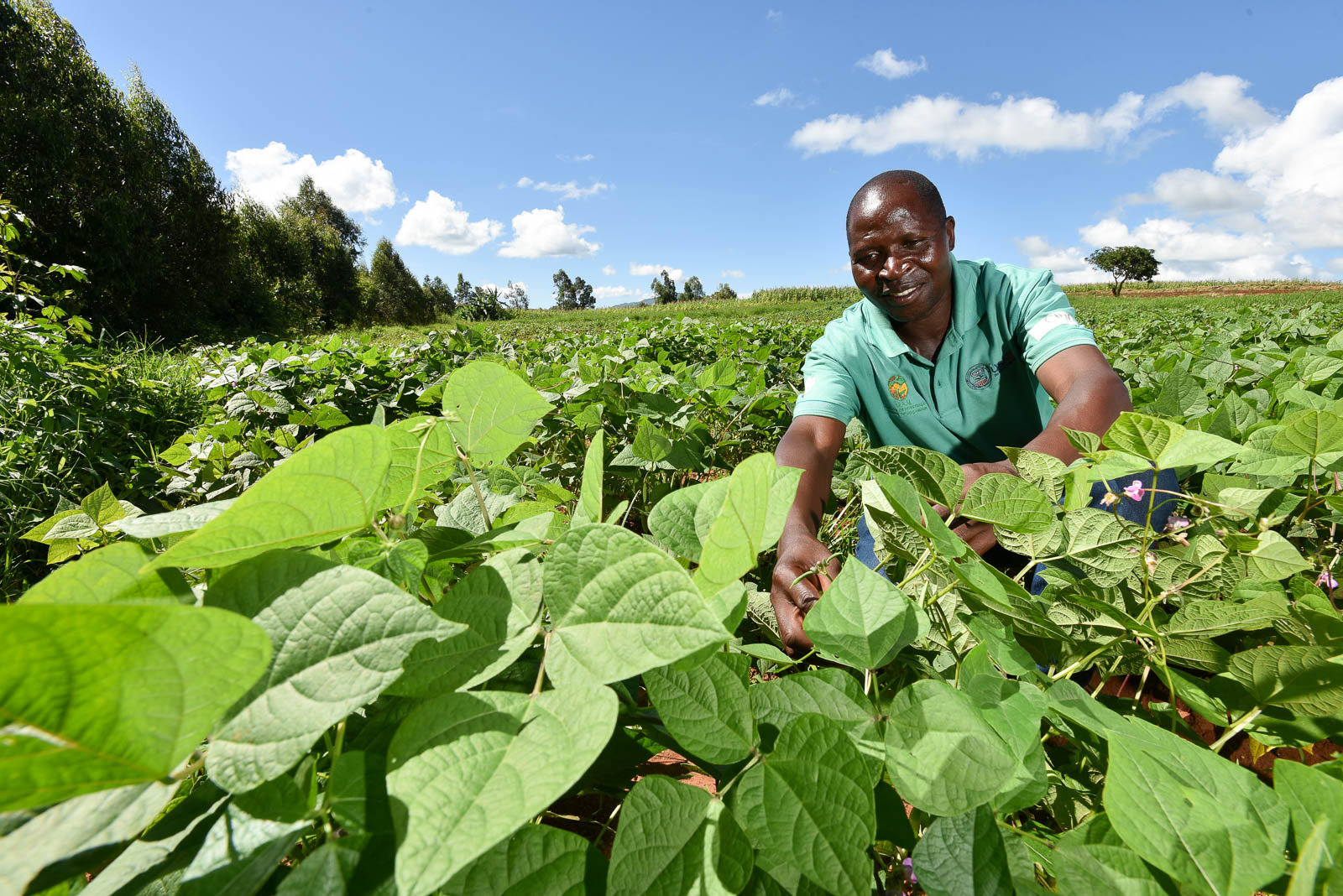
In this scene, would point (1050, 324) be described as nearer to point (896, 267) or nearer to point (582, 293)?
point (896, 267)

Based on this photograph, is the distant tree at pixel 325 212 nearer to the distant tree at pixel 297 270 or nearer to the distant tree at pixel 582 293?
the distant tree at pixel 297 270

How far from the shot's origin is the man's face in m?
2.24

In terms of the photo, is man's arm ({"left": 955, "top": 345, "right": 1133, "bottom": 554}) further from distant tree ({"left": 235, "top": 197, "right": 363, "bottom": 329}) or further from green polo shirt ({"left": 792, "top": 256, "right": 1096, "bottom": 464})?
distant tree ({"left": 235, "top": 197, "right": 363, "bottom": 329})

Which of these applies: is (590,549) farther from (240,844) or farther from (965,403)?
(965,403)

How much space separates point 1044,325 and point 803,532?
1.50 meters

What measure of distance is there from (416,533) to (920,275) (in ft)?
7.27

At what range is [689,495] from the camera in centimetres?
48

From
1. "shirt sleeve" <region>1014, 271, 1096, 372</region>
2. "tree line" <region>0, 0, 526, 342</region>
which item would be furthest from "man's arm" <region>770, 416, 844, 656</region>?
"tree line" <region>0, 0, 526, 342</region>

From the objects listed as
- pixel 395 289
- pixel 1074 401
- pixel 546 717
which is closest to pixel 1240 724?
pixel 546 717

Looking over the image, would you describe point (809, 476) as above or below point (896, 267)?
below

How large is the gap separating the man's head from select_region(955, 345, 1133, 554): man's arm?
51 centimetres

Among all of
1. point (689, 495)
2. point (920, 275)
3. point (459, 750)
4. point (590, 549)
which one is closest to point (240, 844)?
point (459, 750)

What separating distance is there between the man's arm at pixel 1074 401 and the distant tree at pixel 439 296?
175ft

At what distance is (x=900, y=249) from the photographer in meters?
2.28
